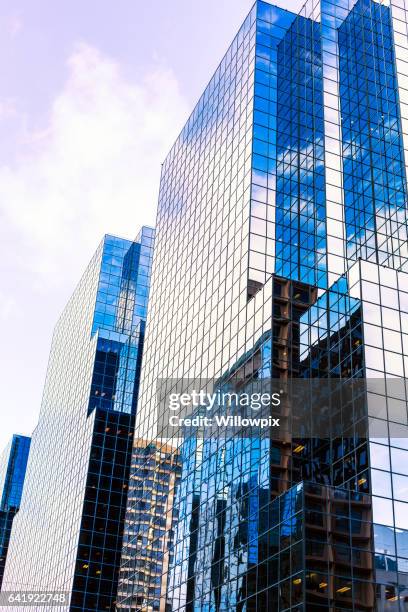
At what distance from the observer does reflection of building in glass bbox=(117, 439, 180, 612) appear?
71062mm

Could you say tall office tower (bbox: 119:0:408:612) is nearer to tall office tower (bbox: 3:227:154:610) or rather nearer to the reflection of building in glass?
the reflection of building in glass

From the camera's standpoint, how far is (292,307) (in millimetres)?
64188

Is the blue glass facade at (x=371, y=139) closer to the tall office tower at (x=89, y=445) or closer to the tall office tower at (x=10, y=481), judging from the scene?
the tall office tower at (x=89, y=445)

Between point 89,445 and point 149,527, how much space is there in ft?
105

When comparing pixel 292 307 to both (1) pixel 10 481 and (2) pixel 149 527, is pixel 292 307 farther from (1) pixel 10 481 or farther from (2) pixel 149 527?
(1) pixel 10 481

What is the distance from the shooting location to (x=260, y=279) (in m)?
69.2

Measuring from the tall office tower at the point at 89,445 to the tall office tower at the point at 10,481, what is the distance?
3519 cm

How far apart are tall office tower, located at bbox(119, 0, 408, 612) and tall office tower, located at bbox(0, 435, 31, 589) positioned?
9559 centimetres

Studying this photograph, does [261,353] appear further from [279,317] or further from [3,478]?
[3,478]

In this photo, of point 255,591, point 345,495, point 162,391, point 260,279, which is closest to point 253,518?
point 255,591

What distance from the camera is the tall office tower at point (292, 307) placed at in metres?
50.3
